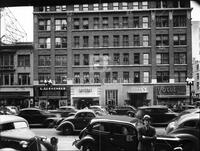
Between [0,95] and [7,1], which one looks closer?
[7,1]

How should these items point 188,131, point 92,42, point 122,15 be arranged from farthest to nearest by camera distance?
1. point 92,42
2. point 122,15
3. point 188,131

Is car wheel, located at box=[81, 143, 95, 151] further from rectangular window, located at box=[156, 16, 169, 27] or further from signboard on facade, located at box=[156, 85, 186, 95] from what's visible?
rectangular window, located at box=[156, 16, 169, 27]

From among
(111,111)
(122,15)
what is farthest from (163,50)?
(111,111)

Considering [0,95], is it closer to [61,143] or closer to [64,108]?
[64,108]

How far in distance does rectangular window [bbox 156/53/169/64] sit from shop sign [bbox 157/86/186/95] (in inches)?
105

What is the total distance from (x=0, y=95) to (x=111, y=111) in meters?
7.21

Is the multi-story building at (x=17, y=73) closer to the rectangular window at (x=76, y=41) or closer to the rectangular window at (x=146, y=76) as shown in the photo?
the rectangular window at (x=76, y=41)

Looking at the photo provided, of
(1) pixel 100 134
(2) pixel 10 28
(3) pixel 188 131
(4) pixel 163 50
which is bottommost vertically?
(1) pixel 100 134

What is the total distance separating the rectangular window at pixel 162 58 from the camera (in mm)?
26969

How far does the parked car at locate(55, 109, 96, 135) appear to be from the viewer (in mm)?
12905

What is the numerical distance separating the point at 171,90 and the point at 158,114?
1141cm

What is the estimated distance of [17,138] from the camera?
5.99m

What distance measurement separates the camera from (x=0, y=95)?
17.7 meters

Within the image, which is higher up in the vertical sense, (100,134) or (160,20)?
(160,20)
